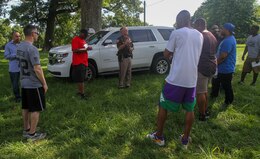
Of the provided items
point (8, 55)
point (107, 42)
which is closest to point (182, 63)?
point (8, 55)

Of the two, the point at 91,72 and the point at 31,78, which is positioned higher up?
the point at 31,78

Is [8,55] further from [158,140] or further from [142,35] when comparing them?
[142,35]

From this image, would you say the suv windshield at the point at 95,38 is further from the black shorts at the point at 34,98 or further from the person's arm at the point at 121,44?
the black shorts at the point at 34,98

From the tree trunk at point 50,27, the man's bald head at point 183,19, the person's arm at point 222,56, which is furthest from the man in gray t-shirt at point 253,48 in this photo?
the tree trunk at point 50,27

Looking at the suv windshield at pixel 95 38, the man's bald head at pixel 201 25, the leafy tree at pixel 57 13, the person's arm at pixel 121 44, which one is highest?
the leafy tree at pixel 57 13

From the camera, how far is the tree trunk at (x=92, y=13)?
11.0 metres

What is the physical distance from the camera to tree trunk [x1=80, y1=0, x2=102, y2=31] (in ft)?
35.9

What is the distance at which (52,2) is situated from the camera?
30.7 m

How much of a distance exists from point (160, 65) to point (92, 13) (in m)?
3.51

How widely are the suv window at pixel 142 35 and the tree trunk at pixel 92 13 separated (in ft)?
6.50

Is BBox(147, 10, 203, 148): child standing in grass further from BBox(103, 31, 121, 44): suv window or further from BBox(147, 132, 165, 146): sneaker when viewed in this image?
BBox(103, 31, 121, 44): suv window

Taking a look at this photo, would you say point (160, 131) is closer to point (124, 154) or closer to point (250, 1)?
point (124, 154)

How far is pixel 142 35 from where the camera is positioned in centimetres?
989

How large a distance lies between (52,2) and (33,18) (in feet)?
10.6
